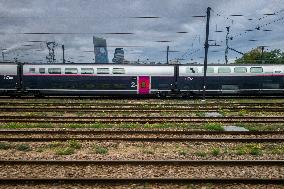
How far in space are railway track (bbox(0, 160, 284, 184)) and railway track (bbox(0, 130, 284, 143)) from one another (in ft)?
9.94

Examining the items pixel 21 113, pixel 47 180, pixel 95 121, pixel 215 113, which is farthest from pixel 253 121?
pixel 21 113

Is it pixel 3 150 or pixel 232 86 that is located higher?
pixel 232 86

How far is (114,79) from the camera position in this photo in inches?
1205

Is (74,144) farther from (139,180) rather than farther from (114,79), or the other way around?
(114,79)

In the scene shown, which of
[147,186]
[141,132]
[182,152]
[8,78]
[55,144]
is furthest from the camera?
[8,78]

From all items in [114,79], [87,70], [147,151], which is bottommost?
[147,151]

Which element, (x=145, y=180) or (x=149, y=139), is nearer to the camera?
(x=145, y=180)

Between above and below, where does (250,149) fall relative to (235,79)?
below

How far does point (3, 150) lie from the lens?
11.3m

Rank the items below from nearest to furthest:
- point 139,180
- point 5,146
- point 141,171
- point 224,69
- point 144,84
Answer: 1. point 139,180
2. point 141,171
3. point 5,146
4. point 144,84
5. point 224,69

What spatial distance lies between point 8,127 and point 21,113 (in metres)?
5.08

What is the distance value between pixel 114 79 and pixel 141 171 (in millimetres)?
22130

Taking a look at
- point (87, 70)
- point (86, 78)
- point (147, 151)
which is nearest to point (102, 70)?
point (87, 70)

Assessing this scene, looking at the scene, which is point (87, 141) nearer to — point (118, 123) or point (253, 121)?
point (118, 123)
